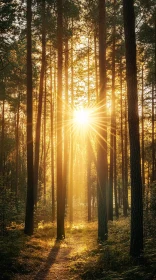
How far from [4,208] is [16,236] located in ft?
4.46

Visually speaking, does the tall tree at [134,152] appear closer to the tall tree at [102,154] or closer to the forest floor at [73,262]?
the forest floor at [73,262]

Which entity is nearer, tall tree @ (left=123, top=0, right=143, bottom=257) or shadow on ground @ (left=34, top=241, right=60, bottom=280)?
shadow on ground @ (left=34, top=241, right=60, bottom=280)

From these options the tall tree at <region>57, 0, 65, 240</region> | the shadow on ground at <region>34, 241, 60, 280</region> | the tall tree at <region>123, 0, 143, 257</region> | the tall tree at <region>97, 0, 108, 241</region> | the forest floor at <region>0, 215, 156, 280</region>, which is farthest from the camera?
the tall tree at <region>57, 0, 65, 240</region>

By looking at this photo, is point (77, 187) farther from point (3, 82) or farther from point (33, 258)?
point (33, 258)

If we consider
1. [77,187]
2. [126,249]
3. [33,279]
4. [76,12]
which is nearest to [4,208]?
[33,279]

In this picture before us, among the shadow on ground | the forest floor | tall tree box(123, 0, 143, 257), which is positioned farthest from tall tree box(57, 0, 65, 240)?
tall tree box(123, 0, 143, 257)

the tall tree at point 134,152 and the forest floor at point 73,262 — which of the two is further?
the tall tree at point 134,152

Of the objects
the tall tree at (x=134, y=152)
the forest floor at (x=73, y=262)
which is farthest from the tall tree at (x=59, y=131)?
the tall tree at (x=134, y=152)

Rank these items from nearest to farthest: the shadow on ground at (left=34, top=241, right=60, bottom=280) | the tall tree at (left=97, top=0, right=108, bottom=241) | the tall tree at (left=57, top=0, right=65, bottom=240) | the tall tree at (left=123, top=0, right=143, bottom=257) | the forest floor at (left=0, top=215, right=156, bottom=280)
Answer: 1. the forest floor at (left=0, top=215, right=156, bottom=280)
2. the shadow on ground at (left=34, top=241, right=60, bottom=280)
3. the tall tree at (left=123, top=0, right=143, bottom=257)
4. the tall tree at (left=97, top=0, right=108, bottom=241)
5. the tall tree at (left=57, top=0, right=65, bottom=240)

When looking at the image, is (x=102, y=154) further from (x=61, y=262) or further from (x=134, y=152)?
(x=61, y=262)

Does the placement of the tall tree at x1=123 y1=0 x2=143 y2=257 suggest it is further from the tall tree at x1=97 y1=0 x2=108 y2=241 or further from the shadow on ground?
the tall tree at x1=97 y1=0 x2=108 y2=241

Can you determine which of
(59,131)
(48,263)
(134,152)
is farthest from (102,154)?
(48,263)

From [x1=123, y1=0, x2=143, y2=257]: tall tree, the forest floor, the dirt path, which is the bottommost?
the dirt path

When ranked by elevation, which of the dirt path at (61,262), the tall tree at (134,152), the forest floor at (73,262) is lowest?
the dirt path at (61,262)
